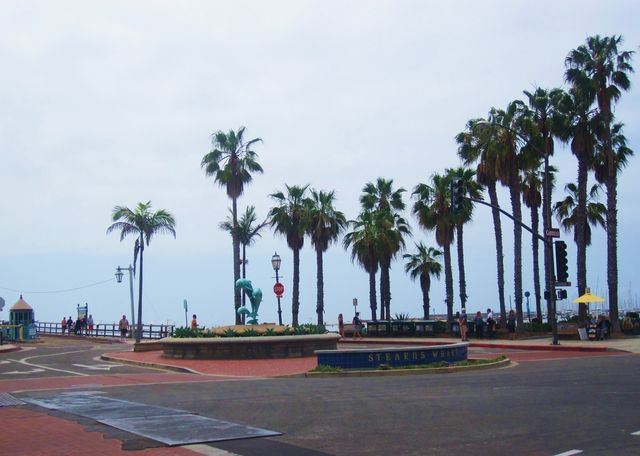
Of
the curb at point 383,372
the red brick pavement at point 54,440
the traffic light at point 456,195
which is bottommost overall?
the curb at point 383,372

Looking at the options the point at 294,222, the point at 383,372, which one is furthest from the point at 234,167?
the point at 383,372

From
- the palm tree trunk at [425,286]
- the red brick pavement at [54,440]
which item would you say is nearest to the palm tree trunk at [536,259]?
the palm tree trunk at [425,286]

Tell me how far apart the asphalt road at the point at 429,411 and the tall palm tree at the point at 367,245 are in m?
32.8

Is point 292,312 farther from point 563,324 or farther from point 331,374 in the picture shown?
point 331,374

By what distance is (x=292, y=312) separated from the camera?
181ft

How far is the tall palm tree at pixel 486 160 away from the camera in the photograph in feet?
152

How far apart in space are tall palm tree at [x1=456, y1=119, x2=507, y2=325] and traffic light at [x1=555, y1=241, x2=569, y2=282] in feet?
44.3

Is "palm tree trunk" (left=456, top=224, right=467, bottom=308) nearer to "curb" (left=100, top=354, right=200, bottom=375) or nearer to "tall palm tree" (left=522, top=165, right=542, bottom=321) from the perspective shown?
"tall palm tree" (left=522, top=165, right=542, bottom=321)

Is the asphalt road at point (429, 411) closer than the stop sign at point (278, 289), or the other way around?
the asphalt road at point (429, 411)

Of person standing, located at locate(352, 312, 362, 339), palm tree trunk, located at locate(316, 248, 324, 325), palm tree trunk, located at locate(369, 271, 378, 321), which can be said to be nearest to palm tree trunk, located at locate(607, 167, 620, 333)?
person standing, located at locate(352, 312, 362, 339)

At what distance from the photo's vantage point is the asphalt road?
31.4ft

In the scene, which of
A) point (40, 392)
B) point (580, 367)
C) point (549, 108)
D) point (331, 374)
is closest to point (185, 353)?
point (331, 374)

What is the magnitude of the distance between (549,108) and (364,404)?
35683 millimetres

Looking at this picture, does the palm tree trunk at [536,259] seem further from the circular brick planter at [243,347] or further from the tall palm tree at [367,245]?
the circular brick planter at [243,347]
